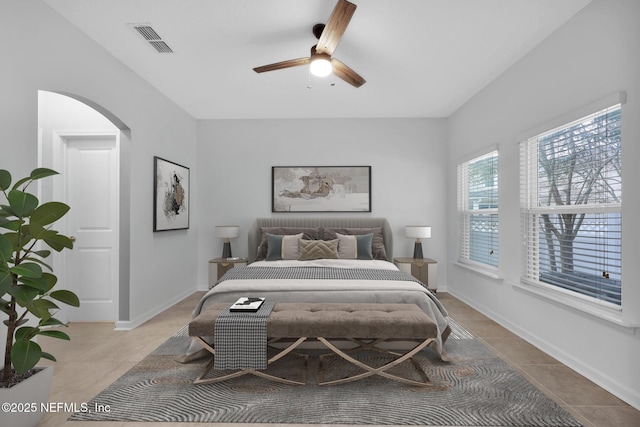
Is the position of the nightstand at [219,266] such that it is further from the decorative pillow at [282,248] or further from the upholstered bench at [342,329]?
the upholstered bench at [342,329]

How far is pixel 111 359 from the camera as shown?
2.80 metres

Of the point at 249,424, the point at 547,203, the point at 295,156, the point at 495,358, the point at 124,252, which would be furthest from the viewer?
the point at 295,156

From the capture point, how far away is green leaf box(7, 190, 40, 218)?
171 cm

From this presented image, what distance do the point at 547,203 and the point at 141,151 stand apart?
419cm

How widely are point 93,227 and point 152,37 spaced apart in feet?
7.36

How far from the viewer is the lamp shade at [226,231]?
490cm

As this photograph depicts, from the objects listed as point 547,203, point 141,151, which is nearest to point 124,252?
point 141,151

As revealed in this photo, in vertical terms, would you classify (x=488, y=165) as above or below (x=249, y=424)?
above

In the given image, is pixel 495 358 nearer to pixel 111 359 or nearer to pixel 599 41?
pixel 599 41

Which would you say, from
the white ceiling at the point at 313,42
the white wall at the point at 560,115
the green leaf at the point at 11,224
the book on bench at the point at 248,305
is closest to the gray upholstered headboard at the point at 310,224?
the white wall at the point at 560,115

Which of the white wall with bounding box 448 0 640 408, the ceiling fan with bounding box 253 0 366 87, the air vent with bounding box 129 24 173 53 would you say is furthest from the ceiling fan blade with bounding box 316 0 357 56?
the white wall with bounding box 448 0 640 408

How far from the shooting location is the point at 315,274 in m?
3.40

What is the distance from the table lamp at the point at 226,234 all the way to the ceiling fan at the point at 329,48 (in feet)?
8.53

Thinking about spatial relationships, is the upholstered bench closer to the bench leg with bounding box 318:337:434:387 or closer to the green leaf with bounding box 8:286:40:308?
the bench leg with bounding box 318:337:434:387
